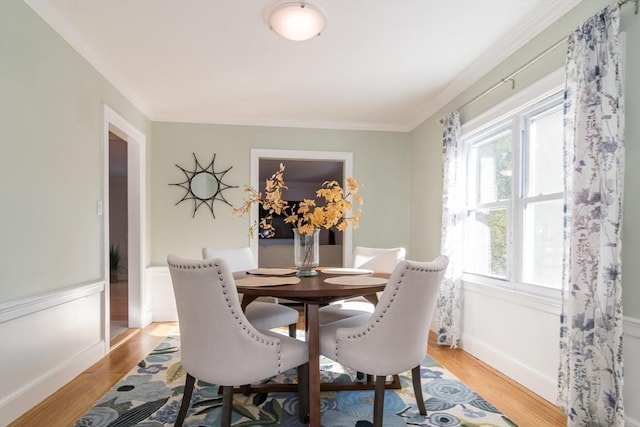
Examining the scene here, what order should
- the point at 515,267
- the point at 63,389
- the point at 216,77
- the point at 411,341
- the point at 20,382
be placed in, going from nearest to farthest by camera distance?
the point at 411,341 < the point at 20,382 < the point at 63,389 < the point at 515,267 < the point at 216,77

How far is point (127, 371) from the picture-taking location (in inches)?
106

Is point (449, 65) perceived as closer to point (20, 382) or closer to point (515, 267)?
point (515, 267)

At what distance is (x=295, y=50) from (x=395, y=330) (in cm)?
210

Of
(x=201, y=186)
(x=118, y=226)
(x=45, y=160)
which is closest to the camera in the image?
(x=45, y=160)

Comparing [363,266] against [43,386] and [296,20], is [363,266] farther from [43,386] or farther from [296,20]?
[43,386]

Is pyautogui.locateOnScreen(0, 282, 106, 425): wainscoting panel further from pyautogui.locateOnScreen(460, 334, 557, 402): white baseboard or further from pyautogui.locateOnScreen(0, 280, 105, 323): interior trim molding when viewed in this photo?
pyautogui.locateOnScreen(460, 334, 557, 402): white baseboard

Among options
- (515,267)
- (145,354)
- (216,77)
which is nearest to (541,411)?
(515,267)

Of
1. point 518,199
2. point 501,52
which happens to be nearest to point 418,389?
point 518,199

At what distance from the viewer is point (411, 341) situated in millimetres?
1786

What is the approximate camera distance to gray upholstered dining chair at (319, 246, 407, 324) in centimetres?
246

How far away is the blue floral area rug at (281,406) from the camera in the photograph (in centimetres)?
198

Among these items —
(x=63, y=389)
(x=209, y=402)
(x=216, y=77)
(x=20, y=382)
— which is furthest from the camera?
(x=216, y=77)

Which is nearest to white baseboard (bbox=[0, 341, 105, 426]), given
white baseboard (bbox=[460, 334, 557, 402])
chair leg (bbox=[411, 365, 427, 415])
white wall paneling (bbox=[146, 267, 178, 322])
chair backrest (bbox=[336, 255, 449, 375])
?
white wall paneling (bbox=[146, 267, 178, 322])

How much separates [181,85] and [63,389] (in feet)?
8.45
